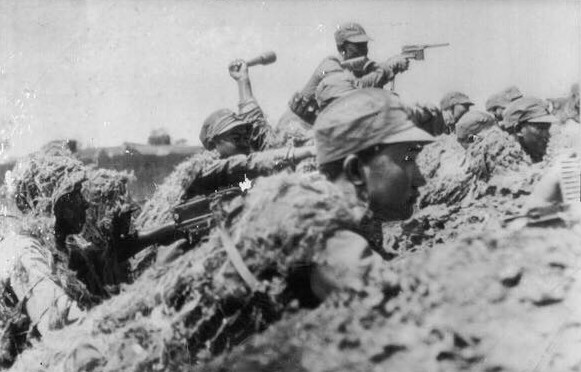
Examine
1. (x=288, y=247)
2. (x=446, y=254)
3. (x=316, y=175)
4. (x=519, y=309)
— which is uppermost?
(x=316, y=175)

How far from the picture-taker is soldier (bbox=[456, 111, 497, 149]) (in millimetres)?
6180

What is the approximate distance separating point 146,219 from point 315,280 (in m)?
3.12

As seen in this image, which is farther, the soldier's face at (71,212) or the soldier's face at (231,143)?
the soldier's face at (231,143)

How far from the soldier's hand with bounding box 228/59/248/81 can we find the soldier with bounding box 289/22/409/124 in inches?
19.7

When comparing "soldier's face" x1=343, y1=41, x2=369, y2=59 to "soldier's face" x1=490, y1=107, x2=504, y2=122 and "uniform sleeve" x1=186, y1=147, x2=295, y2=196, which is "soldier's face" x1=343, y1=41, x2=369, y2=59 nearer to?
"uniform sleeve" x1=186, y1=147, x2=295, y2=196

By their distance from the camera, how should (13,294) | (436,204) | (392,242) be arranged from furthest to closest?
1. (436,204)
2. (392,242)
3. (13,294)

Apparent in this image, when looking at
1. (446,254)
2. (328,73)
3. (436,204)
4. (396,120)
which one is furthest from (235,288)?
(328,73)

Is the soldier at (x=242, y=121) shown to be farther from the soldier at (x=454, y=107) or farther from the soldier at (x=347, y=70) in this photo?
the soldier at (x=454, y=107)

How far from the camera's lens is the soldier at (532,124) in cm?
543

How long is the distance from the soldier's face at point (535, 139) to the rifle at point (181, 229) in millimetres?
2753

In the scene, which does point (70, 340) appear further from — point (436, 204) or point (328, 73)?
point (328, 73)

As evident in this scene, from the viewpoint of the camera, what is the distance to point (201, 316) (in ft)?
6.18

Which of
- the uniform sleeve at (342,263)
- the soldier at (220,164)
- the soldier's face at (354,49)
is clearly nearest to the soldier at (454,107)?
the soldier's face at (354,49)

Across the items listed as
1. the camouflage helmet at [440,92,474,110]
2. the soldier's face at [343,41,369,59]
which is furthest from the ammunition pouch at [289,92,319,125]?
the camouflage helmet at [440,92,474,110]
